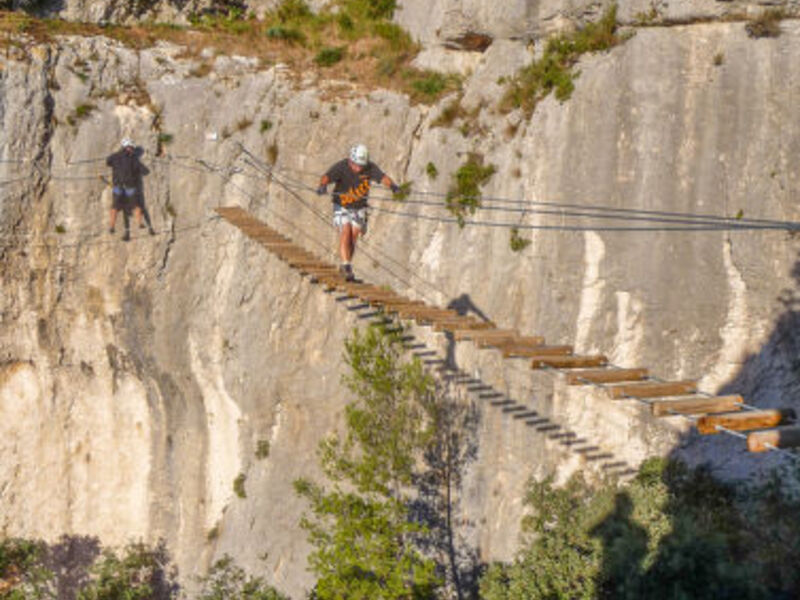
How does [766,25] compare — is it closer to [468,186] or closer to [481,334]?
[468,186]

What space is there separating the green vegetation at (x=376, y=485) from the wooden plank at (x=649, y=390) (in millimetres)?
5915

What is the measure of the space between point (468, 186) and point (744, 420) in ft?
26.8

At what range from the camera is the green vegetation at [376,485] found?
12.7 meters

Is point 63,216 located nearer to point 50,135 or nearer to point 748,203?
point 50,135

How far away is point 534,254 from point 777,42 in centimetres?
543

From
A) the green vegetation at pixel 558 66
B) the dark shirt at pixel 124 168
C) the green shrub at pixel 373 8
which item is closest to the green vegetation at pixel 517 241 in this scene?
the green vegetation at pixel 558 66

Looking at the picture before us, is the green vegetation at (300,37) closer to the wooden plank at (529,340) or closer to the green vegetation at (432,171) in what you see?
the green vegetation at (432,171)

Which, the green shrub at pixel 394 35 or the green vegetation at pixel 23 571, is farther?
the green vegetation at pixel 23 571

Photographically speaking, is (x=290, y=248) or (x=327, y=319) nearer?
(x=290, y=248)

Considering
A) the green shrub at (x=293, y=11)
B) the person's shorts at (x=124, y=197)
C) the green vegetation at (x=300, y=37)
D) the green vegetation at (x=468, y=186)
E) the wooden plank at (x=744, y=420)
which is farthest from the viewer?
the green shrub at (x=293, y=11)

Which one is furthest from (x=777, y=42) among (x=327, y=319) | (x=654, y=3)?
(x=327, y=319)

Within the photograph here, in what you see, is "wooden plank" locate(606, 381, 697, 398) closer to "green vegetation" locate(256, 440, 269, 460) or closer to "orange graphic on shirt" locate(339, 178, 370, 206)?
"orange graphic on shirt" locate(339, 178, 370, 206)

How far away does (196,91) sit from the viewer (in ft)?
51.9

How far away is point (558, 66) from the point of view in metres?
Result: 13.5
